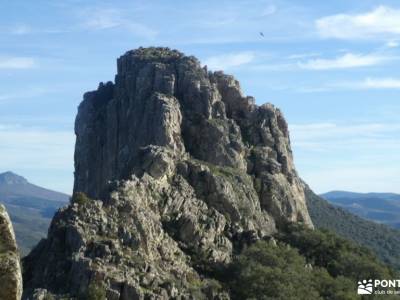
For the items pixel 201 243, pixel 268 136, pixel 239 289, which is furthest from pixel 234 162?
pixel 239 289

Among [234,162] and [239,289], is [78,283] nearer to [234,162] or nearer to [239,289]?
[239,289]

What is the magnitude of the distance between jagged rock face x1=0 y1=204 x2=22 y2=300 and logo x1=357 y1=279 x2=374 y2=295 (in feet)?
269

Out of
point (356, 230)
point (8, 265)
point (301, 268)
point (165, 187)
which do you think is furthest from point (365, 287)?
point (8, 265)

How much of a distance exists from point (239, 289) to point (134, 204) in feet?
53.5

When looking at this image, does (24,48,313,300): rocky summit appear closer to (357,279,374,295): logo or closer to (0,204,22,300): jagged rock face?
(357,279,374,295): logo

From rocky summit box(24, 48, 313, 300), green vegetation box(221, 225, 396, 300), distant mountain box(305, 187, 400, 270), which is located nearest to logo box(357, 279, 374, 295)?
green vegetation box(221, 225, 396, 300)

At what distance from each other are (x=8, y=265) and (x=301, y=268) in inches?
3180

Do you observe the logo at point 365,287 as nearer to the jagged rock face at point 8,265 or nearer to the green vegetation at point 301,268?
the green vegetation at point 301,268

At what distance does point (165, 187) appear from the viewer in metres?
99.1

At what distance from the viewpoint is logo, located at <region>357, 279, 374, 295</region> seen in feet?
316

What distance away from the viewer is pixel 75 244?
3142 inches

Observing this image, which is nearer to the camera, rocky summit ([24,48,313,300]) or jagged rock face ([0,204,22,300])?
jagged rock face ([0,204,22,300])

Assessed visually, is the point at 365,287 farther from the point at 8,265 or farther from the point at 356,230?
the point at 8,265

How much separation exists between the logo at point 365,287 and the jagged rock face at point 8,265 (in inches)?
3223
